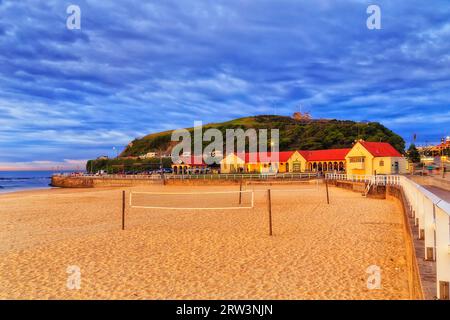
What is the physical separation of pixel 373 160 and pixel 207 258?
4018cm

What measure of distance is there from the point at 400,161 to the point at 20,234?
44.7 metres

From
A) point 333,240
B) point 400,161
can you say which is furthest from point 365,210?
point 400,161

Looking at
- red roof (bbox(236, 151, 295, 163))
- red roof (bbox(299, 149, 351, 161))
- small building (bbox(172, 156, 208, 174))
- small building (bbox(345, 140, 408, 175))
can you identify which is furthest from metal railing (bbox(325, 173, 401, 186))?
small building (bbox(172, 156, 208, 174))

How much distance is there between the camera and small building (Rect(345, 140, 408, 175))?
43.1m

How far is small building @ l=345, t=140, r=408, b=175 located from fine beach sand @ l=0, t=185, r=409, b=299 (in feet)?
105

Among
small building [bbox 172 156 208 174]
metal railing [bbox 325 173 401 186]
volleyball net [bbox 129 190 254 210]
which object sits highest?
small building [bbox 172 156 208 174]

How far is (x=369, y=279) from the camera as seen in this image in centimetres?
608

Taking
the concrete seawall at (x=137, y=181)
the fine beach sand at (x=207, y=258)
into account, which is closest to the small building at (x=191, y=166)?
the concrete seawall at (x=137, y=181)

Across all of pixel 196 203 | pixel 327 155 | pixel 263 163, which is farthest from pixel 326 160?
pixel 196 203

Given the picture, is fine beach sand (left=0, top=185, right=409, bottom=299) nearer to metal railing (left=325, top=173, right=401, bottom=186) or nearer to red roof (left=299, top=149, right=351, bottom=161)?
metal railing (left=325, top=173, right=401, bottom=186)

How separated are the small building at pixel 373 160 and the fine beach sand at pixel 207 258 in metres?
32.1

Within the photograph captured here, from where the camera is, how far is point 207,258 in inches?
303

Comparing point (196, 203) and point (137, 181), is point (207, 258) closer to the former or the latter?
point (196, 203)
